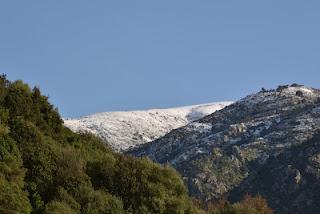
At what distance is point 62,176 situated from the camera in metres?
48.1

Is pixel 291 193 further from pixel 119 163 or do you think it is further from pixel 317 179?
pixel 119 163

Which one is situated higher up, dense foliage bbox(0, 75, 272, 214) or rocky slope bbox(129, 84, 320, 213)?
rocky slope bbox(129, 84, 320, 213)

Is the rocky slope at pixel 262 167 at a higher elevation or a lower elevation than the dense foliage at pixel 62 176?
higher

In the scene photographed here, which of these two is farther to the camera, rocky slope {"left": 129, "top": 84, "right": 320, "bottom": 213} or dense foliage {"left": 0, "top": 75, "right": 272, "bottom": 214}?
rocky slope {"left": 129, "top": 84, "right": 320, "bottom": 213}

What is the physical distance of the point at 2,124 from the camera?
48812mm

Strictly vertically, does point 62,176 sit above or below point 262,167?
below

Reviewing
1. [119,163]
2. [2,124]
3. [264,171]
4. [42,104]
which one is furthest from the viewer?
[264,171]

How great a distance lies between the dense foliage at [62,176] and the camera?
4491cm

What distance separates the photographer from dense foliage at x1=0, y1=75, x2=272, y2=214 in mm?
44906

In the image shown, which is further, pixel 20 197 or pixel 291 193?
pixel 291 193

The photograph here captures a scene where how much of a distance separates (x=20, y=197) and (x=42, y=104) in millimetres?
17203

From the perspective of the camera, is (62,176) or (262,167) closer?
(62,176)

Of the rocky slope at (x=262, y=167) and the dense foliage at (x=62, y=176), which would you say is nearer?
the dense foliage at (x=62, y=176)

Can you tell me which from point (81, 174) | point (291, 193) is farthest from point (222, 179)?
point (81, 174)
